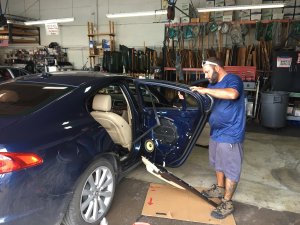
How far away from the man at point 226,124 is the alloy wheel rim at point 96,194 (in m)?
1.05

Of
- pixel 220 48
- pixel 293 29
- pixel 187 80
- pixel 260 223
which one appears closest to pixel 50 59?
pixel 187 80

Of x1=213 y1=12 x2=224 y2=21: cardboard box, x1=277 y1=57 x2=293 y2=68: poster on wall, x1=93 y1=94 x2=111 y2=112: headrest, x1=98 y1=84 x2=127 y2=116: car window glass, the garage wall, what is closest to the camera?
x1=93 y1=94 x2=111 y2=112: headrest

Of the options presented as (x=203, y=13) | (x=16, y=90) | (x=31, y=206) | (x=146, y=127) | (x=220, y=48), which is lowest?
(x=31, y=206)

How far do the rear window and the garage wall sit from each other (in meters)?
7.30

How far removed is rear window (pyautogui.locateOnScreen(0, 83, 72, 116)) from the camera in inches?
87.5

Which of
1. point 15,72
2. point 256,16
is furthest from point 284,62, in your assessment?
point 15,72

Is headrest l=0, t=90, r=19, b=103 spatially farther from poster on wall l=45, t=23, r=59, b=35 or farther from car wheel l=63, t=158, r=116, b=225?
poster on wall l=45, t=23, r=59, b=35

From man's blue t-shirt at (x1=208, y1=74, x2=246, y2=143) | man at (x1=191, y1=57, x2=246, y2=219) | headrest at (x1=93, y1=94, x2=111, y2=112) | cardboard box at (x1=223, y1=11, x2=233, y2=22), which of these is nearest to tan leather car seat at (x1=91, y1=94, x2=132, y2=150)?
headrest at (x1=93, y1=94, x2=111, y2=112)

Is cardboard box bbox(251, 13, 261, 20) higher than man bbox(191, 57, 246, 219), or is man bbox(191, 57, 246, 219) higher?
cardboard box bbox(251, 13, 261, 20)

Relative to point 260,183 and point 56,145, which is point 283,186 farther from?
point 56,145

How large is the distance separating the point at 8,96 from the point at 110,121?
102 cm

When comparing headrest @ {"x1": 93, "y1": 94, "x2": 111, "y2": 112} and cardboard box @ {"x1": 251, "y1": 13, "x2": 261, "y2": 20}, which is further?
cardboard box @ {"x1": 251, "y1": 13, "x2": 261, "y2": 20}

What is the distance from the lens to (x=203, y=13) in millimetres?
8117

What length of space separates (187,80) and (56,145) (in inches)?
264
